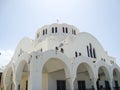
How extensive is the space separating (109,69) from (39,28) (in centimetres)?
1322

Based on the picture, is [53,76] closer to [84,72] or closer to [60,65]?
[60,65]

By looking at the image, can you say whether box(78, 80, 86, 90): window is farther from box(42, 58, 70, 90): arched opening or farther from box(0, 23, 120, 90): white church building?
box(42, 58, 70, 90): arched opening

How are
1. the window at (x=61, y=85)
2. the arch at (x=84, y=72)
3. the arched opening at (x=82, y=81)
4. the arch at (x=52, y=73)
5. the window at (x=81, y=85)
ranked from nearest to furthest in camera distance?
the arch at (x=84, y=72) → the arch at (x=52, y=73) → the window at (x=61, y=85) → the arched opening at (x=82, y=81) → the window at (x=81, y=85)

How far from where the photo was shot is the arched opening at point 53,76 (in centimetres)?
1752

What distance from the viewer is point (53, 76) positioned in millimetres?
18703

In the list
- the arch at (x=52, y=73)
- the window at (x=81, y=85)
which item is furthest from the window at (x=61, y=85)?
the window at (x=81, y=85)

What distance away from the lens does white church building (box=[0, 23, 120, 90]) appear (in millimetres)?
14084

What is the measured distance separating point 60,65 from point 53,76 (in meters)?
2.45

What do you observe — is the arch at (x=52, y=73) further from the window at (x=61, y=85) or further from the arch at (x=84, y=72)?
the arch at (x=84, y=72)

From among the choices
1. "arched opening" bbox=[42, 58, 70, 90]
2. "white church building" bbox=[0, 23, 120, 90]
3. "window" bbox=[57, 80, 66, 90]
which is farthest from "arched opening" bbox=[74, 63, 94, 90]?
"arched opening" bbox=[42, 58, 70, 90]

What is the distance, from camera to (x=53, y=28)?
25188 mm

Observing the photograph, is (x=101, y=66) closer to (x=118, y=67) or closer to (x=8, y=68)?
(x=118, y=67)

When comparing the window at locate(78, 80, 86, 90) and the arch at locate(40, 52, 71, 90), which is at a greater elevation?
the arch at locate(40, 52, 71, 90)

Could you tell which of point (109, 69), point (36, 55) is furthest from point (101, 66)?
point (36, 55)
